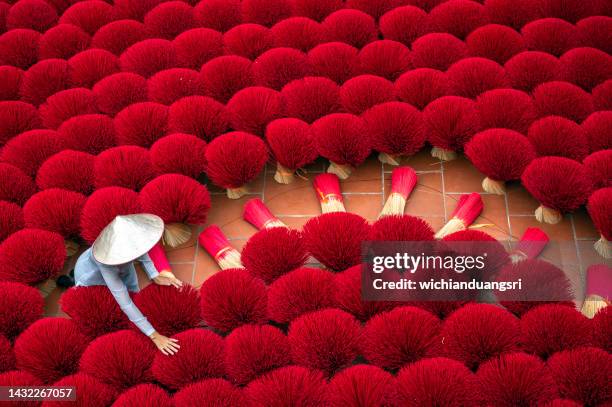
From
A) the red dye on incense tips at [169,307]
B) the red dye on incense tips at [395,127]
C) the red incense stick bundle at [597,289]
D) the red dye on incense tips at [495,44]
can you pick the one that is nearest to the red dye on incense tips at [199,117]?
the red dye on incense tips at [395,127]

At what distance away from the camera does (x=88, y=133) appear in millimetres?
2123

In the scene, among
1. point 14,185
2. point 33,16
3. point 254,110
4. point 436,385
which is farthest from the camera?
point 33,16

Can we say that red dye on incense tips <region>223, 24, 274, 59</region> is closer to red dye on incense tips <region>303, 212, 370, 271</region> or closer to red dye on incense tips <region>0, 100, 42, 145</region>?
red dye on incense tips <region>0, 100, 42, 145</region>

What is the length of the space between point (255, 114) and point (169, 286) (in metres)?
0.56

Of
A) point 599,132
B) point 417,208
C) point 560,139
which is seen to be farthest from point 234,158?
point 599,132

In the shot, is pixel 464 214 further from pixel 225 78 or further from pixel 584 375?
pixel 225 78

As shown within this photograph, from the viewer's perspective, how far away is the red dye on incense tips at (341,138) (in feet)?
6.79

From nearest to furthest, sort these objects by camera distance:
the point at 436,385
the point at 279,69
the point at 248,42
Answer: the point at 436,385 < the point at 279,69 < the point at 248,42

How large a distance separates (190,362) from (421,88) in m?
0.96

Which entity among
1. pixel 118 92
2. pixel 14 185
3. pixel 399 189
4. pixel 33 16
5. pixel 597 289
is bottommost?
pixel 597 289

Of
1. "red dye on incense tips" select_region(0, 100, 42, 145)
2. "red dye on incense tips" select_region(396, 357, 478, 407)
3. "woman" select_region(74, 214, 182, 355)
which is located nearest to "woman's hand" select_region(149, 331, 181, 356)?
"woman" select_region(74, 214, 182, 355)

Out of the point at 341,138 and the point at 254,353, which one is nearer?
the point at 254,353

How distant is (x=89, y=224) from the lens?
1.92 metres

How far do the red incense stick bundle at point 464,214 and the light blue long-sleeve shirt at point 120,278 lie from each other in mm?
711
